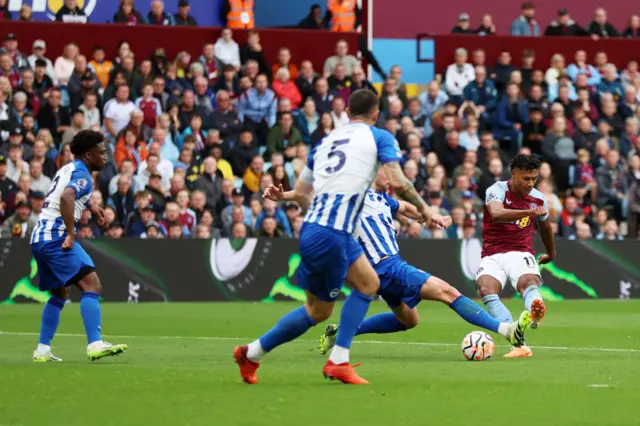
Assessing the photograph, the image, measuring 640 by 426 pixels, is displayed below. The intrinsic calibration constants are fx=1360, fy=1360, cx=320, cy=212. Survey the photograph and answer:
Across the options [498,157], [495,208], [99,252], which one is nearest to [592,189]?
[498,157]

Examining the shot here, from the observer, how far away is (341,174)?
9.59m

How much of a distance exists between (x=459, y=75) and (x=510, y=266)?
14725 mm

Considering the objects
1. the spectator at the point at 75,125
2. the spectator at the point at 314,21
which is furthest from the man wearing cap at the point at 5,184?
the spectator at the point at 314,21

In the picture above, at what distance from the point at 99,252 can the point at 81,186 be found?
31.9 feet

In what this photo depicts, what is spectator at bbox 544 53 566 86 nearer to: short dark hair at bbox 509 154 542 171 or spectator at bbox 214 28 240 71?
spectator at bbox 214 28 240 71

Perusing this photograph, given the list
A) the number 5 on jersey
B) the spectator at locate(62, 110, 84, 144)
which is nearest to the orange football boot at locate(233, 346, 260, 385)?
the number 5 on jersey

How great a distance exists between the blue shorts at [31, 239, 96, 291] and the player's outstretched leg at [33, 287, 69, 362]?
0.16 metres

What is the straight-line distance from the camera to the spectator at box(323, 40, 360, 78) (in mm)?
26297

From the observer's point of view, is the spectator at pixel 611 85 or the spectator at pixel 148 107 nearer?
the spectator at pixel 148 107

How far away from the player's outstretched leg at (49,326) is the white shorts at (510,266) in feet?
13.1

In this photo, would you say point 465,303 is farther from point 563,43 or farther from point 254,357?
point 563,43

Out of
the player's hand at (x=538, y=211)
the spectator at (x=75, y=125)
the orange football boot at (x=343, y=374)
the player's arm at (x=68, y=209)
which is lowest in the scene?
the orange football boot at (x=343, y=374)

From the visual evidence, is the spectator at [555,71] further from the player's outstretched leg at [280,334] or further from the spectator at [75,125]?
the player's outstretched leg at [280,334]

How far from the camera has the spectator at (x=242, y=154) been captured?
23.9 m
